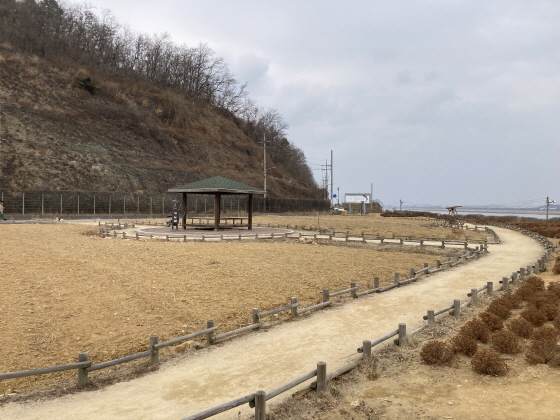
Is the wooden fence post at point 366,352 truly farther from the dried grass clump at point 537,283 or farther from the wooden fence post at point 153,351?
the dried grass clump at point 537,283

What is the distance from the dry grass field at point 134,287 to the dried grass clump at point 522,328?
492 cm

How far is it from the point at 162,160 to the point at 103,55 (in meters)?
28.4

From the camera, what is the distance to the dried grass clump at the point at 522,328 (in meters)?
8.08

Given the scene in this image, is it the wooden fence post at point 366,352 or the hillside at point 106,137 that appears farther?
the hillside at point 106,137

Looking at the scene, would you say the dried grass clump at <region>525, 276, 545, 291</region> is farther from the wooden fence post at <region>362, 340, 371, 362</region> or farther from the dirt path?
the wooden fence post at <region>362, 340, 371, 362</region>

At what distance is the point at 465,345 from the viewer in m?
7.28

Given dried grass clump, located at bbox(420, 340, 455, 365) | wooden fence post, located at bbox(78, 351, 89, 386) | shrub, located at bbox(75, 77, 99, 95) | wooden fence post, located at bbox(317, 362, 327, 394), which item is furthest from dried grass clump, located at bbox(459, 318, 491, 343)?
shrub, located at bbox(75, 77, 99, 95)

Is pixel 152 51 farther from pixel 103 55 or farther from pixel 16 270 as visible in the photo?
pixel 16 270

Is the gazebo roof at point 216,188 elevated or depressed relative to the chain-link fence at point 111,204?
elevated

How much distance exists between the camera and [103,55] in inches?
2889

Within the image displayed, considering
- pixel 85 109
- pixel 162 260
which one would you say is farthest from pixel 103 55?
pixel 162 260

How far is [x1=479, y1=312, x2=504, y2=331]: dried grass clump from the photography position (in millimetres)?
8438

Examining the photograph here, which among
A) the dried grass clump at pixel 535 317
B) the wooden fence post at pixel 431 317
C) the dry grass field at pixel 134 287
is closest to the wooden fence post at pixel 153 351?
the dry grass field at pixel 134 287

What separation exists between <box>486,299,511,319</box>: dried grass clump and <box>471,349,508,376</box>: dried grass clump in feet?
9.82
